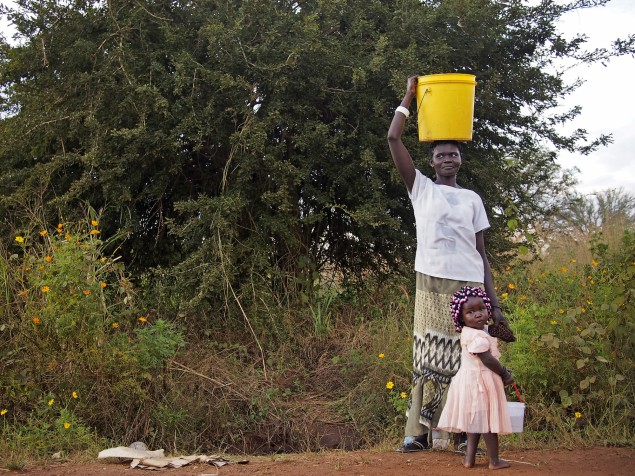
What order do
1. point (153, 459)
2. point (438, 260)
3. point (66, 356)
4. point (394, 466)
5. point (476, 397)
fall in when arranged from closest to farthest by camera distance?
1. point (476, 397)
2. point (394, 466)
3. point (438, 260)
4. point (153, 459)
5. point (66, 356)

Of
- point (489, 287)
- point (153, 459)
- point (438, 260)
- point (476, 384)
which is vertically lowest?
point (153, 459)

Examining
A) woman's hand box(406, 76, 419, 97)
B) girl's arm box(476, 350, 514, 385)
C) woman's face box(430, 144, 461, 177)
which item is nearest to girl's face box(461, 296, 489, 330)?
girl's arm box(476, 350, 514, 385)

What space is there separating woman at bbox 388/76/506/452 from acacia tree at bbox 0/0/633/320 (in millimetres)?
2664

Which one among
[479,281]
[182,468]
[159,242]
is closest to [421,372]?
[479,281]

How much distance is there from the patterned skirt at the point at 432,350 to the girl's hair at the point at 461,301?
257 millimetres

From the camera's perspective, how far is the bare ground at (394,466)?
13.6 ft

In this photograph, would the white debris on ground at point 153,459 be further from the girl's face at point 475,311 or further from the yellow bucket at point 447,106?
the yellow bucket at point 447,106

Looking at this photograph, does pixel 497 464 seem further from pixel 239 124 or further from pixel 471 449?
pixel 239 124

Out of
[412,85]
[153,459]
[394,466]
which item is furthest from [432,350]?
[153,459]

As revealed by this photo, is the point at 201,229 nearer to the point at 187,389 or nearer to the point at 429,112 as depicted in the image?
the point at 187,389

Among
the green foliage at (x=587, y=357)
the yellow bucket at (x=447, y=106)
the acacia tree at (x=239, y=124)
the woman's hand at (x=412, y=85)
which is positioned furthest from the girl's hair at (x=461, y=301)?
the acacia tree at (x=239, y=124)

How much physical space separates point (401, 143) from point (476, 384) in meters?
1.34

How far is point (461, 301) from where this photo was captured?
4047 mm

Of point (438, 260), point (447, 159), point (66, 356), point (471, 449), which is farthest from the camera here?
point (66, 356)
